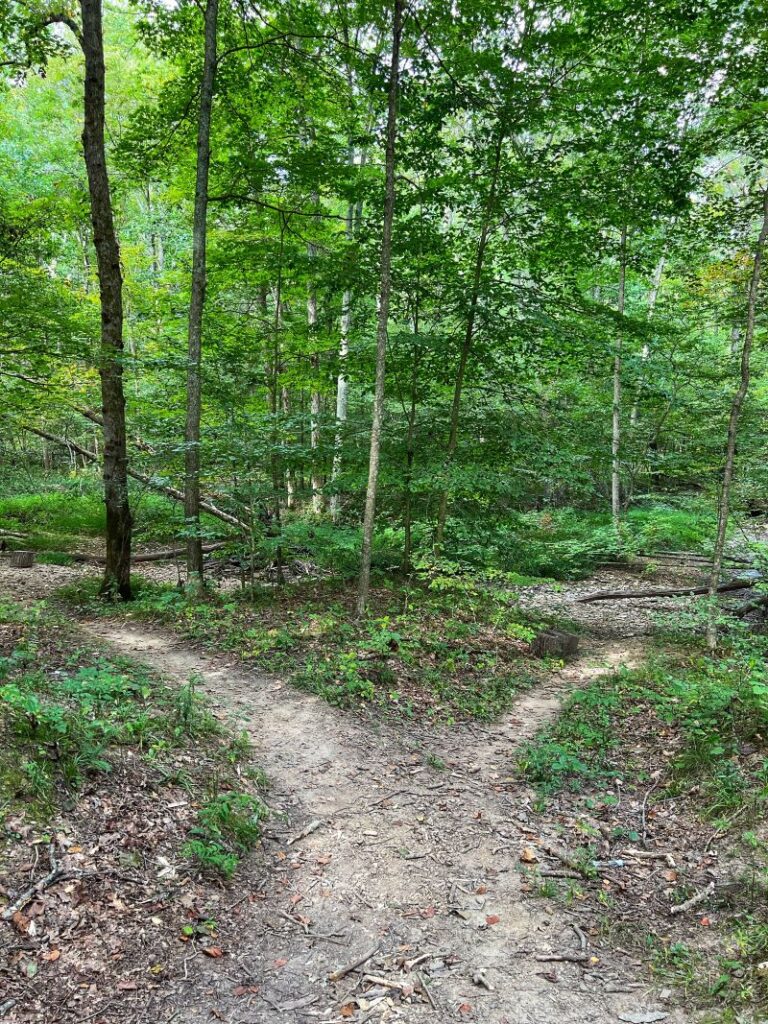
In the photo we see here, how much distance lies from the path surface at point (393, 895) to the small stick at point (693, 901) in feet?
1.73

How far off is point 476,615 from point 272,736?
458 centimetres

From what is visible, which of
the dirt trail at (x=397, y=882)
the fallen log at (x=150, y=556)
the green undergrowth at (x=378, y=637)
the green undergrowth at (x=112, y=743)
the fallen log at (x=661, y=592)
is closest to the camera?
the dirt trail at (x=397, y=882)

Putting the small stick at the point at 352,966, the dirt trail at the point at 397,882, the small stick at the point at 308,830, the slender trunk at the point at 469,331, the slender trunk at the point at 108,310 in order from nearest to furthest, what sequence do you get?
the dirt trail at the point at 397,882 → the small stick at the point at 352,966 → the small stick at the point at 308,830 → the slender trunk at the point at 108,310 → the slender trunk at the point at 469,331

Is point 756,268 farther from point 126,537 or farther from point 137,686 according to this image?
point 126,537

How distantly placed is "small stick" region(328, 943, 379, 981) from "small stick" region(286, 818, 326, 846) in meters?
1.10

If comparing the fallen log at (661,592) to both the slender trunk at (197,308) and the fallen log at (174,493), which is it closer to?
the fallen log at (174,493)

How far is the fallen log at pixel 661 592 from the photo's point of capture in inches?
426

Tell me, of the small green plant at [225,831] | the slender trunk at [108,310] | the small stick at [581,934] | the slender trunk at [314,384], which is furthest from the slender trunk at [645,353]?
the small green plant at [225,831]

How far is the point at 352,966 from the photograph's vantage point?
3.22 metres

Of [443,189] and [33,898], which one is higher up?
[443,189]

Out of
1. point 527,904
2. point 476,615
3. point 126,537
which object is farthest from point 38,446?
point 527,904

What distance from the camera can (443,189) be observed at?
28.4 ft

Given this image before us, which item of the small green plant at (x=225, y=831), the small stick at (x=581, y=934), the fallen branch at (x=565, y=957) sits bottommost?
the small stick at (x=581, y=934)

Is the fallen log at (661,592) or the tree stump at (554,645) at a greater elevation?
the fallen log at (661,592)
